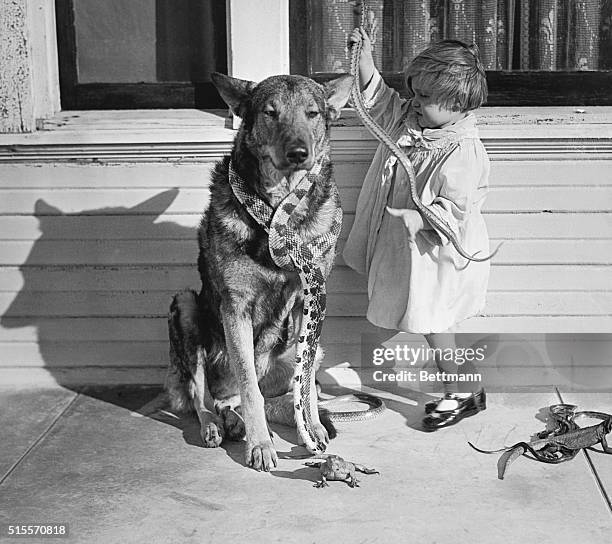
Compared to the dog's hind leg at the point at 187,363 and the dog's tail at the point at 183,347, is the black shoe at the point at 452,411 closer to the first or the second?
the dog's hind leg at the point at 187,363

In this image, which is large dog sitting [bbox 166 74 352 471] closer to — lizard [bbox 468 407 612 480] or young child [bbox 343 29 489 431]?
young child [bbox 343 29 489 431]

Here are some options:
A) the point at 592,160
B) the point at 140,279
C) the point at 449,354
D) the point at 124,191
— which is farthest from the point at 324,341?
the point at 592,160

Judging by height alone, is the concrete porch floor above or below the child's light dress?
below

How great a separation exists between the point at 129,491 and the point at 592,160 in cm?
265

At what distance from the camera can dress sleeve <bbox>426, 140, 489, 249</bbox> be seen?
3.63 meters

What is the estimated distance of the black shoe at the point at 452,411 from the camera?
3.81 meters

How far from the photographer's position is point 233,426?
369 cm

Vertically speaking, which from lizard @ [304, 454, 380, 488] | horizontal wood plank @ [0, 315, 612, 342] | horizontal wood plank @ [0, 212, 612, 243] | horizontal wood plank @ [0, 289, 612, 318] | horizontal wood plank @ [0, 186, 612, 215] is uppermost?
horizontal wood plank @ [0, 186, 612, 215]

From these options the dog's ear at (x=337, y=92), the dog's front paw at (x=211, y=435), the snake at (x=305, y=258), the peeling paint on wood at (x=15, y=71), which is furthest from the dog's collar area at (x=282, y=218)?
the peeling paint on wood at (x=15, y=71)

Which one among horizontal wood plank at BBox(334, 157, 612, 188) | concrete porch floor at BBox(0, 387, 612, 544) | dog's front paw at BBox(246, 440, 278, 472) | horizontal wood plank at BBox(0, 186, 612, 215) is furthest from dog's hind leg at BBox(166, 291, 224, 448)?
horizontal wood plank at BBox(334, 157, 612, 188)

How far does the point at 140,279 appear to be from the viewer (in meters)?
4.43

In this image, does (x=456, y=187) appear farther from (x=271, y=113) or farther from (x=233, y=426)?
(x=233, y=426)

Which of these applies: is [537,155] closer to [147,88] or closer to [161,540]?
[147,88]

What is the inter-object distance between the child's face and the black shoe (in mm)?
1212
